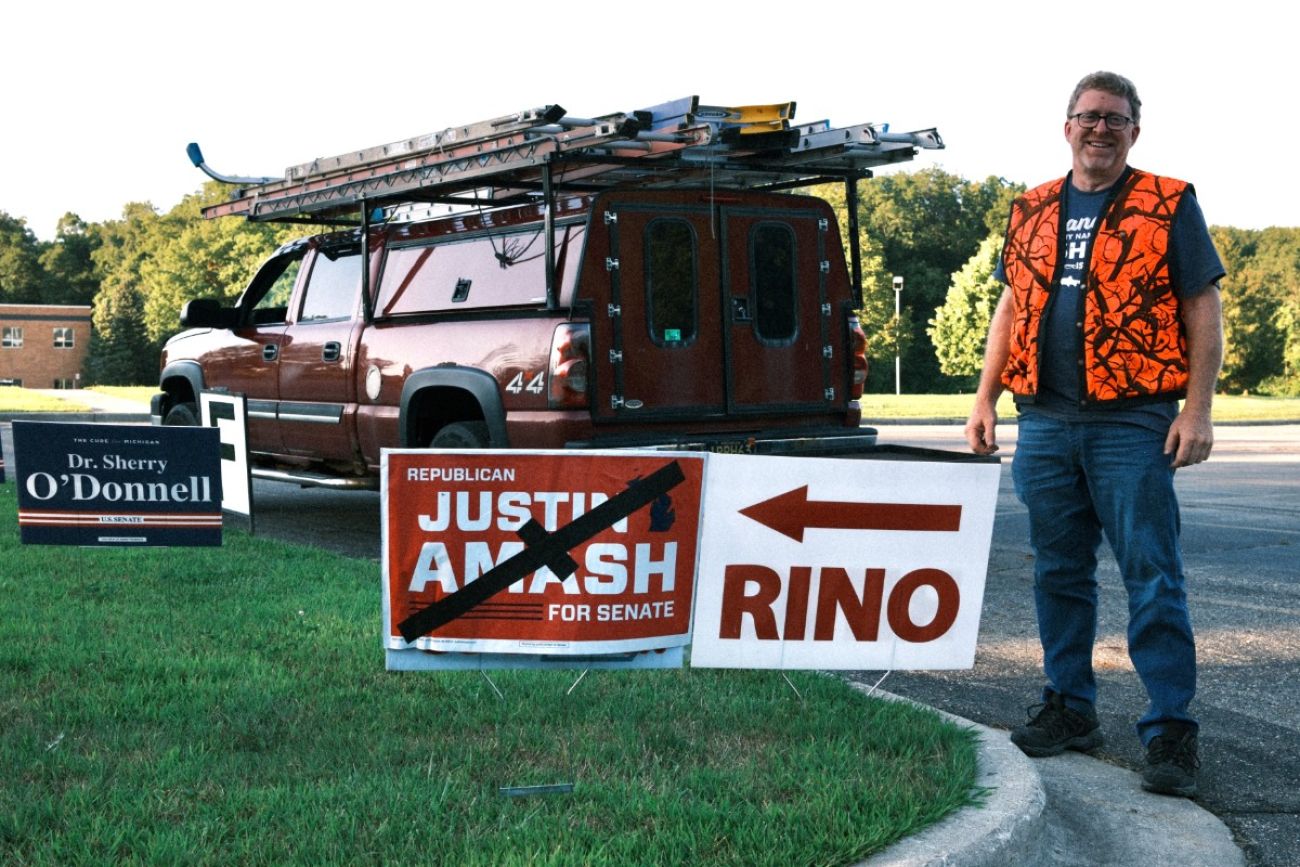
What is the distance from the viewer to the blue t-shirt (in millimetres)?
4285

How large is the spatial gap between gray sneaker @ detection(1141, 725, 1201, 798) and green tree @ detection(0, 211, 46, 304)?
11916cm

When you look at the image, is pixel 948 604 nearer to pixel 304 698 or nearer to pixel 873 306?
pixel 304 698

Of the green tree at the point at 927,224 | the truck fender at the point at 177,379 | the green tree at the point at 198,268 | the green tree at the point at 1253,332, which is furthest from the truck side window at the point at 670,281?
the green tree at the point at 927,224

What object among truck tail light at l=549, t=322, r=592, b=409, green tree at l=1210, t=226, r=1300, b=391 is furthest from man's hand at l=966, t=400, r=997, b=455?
green tree at l=1210, t=226, r=1300, b=391

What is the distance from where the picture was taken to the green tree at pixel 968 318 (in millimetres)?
64000

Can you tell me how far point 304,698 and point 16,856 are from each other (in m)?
1.53

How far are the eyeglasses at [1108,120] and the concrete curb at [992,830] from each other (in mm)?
2004

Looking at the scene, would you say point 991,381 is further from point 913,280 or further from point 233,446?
point 913,280

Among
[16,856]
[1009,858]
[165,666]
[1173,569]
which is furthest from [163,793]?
[1173,569]

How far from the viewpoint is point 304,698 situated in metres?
4.84

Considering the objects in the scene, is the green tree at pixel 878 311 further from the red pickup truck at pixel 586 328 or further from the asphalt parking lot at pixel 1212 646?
the red pickup truck at pixel 586 328

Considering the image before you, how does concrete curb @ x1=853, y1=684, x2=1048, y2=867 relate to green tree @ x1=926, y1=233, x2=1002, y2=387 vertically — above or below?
below

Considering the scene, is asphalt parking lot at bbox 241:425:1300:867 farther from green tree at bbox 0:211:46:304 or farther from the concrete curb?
green tree at bbox 0:211:46:304

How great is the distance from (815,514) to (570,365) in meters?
3.38
